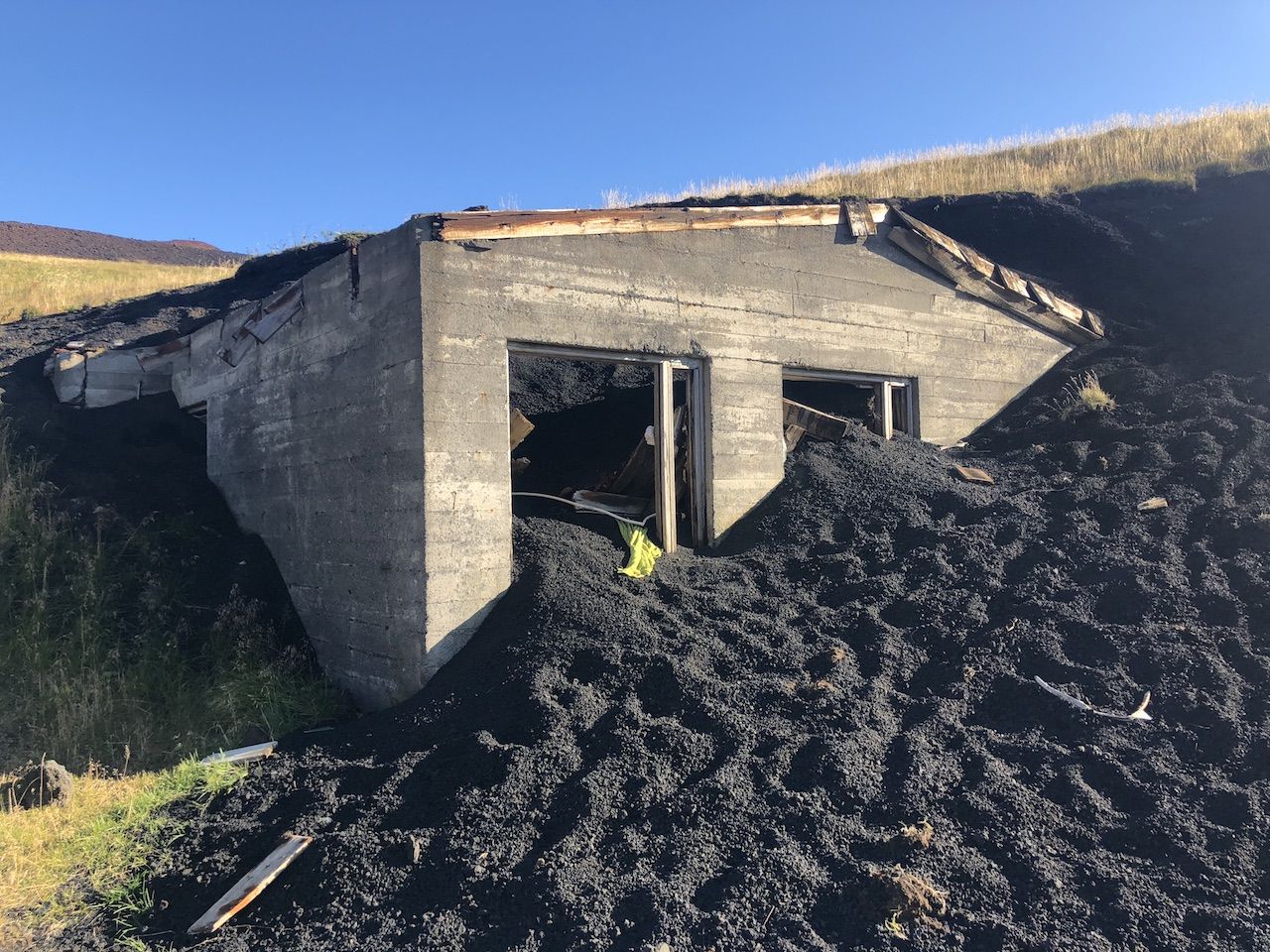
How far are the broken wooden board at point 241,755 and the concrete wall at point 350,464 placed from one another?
913 millimetres

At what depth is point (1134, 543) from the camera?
664cm

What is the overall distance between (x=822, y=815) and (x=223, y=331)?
7.94m

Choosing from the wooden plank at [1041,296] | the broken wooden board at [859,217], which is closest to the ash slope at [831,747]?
the broken wooden board at [859,217]

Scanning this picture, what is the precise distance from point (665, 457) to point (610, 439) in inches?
121

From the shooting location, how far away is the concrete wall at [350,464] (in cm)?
630

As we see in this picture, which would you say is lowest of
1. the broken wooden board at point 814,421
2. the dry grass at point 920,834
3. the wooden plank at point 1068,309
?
the dry grass at point 920,834

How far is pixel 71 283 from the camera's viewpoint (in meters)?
17.3

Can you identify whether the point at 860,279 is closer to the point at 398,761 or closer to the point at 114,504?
the point at 398,761

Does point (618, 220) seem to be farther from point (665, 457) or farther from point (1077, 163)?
point (1077, 163)

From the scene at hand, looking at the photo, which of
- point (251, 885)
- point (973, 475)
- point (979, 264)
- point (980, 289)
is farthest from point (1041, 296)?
point (251, 885)

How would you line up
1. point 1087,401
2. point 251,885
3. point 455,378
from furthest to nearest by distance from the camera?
point 1087,401, point 455,378, point 251,885

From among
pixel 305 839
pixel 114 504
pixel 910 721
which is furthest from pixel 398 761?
pixel 114 504

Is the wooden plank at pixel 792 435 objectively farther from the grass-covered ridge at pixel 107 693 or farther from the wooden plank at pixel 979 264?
the grass-covered ridge at pixel 107 693

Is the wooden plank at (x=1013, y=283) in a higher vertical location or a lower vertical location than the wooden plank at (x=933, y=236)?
lower
